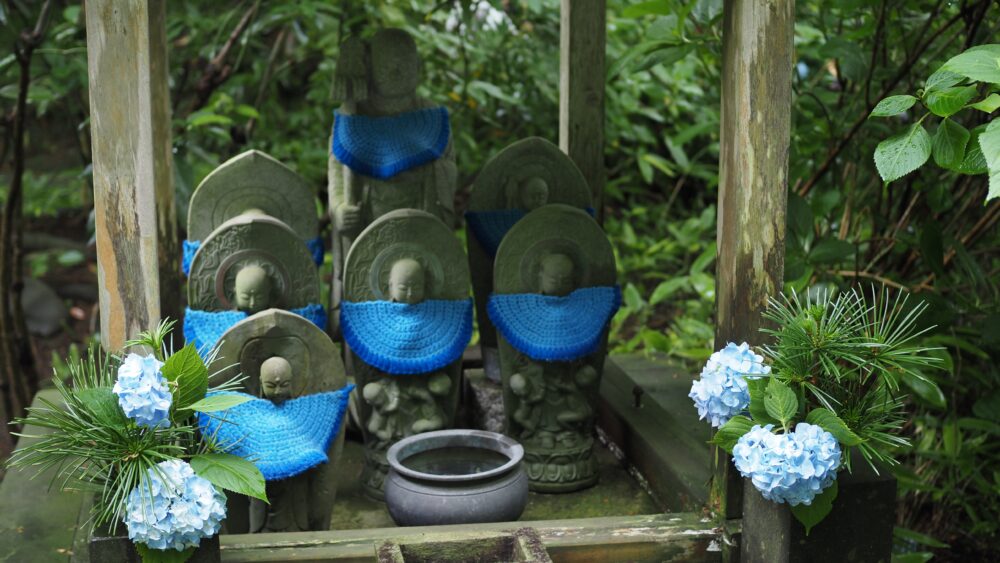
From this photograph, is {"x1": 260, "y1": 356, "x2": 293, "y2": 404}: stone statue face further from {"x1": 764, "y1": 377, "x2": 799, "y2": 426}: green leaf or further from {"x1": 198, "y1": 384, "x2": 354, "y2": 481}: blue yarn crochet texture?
{"x1": 764, "y1": 377, "x2": 799, "y2": 426}: green leaf

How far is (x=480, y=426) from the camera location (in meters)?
3.96

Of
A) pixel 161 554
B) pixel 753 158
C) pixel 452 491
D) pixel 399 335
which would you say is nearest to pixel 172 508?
pixel 161 554

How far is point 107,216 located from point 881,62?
2894 millimetres

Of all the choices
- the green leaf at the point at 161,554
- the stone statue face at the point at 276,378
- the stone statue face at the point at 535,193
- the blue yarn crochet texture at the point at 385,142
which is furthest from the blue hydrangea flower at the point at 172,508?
the stone statue face at the point at 535,193

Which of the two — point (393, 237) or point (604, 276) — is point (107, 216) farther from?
point (604, 276)

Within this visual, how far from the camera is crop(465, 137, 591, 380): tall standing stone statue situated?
3738 millimetres

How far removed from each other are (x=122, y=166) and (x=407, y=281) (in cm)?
98

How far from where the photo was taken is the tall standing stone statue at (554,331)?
3.37 meters

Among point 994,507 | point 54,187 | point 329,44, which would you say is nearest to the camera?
point 994,507

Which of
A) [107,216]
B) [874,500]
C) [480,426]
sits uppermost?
[107,216]

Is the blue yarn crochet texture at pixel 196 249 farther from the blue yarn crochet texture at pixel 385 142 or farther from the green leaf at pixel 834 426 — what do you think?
the green leaf at pixel 834 426

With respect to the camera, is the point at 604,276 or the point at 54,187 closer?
the point at 604,276

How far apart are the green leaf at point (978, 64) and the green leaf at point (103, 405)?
1840mm

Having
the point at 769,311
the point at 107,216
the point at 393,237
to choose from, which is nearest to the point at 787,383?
the point at 769,311
